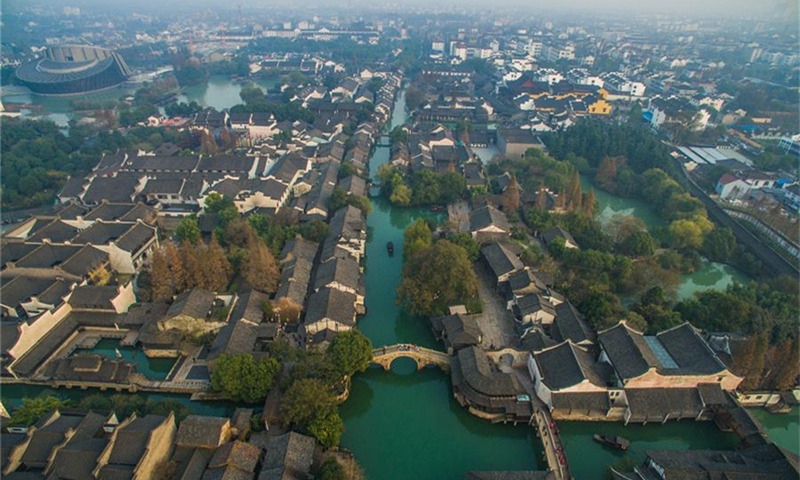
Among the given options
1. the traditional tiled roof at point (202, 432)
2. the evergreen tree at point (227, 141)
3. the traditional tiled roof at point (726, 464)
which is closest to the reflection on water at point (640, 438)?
the traditional tiled roof at point (726, 464)

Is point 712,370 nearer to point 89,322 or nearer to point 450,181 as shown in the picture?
point 450,181

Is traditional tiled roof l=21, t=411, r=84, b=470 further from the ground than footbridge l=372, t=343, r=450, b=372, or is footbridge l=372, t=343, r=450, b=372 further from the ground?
traditional tiled roof l=21, t=411, r=84, b=470

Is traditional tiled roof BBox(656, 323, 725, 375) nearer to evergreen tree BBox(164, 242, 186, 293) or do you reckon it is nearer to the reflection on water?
the reflection on water

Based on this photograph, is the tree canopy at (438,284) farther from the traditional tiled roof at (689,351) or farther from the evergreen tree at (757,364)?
the evergreen tree at (757,364)

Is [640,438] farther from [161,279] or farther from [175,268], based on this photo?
[161,279]

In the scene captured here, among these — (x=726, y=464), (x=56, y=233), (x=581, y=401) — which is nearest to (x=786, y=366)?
(x=726, y=464)

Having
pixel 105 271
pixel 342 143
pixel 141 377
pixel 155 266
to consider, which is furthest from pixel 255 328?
pixel 342 143

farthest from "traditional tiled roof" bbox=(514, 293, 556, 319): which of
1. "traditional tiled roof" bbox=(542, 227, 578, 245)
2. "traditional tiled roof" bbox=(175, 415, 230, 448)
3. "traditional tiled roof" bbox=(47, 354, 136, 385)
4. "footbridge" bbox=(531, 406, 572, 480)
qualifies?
"traditional tiled roof" bbox=(47, 354, 136, 385)
